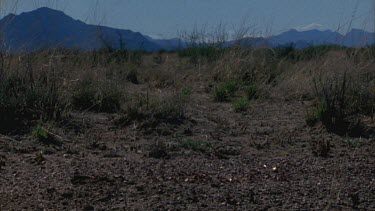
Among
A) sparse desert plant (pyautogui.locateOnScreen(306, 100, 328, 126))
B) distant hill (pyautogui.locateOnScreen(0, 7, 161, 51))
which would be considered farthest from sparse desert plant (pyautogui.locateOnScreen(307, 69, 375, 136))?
distant hill (pyautogui.locateOnScreen(0, 7, 161, 51))

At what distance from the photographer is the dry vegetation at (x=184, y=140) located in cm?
614

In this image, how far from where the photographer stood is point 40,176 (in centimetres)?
669

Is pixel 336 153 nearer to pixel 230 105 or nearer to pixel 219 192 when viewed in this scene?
pixel 219 192

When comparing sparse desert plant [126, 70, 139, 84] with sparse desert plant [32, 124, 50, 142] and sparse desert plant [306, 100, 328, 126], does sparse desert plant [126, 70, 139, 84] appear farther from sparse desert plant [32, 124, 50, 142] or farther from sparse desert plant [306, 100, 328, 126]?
sparse desert plant [32, 124, 50, 142]

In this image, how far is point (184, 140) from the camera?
832 centimetres

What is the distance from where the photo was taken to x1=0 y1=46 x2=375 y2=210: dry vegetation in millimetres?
6145

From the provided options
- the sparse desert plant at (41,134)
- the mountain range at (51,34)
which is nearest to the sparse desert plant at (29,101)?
the sparse desert plant at (41,134)

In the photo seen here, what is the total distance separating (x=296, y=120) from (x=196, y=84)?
14.1 ft

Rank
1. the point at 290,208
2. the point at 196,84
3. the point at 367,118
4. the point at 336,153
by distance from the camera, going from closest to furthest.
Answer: the point at 290,208
the point at 336,153
the point at 367,118
the point at 196,84

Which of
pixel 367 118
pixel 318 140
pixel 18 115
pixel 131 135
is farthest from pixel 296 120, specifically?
pixel 18 115

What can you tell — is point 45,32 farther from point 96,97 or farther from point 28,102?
point 28,102

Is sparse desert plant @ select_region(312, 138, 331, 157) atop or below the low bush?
below

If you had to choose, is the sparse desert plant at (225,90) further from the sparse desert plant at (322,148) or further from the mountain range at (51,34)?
the sparse desert plant at (322,148)

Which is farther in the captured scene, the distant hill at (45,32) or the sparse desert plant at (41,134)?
the distant hill at (45,32)
